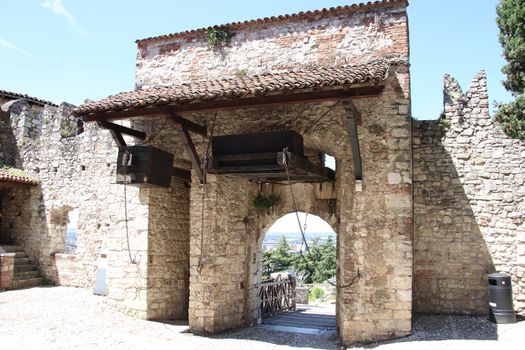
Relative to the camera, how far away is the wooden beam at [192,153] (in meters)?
7.78

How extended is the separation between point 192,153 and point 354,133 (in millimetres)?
2806

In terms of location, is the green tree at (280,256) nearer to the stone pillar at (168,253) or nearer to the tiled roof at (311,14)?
the stone pillar at (168,253)

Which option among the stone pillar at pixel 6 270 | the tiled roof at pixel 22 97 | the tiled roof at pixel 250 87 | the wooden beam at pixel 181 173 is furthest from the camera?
the tiled roof at pixel 22 97

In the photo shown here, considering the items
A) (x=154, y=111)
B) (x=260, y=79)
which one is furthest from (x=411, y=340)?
(x=154, y=111)

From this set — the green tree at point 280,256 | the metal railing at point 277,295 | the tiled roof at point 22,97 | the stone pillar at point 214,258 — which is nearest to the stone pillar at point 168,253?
the stone pillar at point 214,258

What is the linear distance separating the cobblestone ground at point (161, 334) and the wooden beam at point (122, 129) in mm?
3621

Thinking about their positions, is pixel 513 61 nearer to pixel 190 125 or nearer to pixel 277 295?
pixel 190 125

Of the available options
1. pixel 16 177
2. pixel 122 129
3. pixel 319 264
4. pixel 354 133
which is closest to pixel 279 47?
pixel 354 133

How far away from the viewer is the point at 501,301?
25.5 feet

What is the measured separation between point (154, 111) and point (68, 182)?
7246 mm

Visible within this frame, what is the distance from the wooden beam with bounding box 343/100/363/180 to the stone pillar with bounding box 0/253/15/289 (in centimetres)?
1006

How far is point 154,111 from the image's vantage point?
7.75 metres

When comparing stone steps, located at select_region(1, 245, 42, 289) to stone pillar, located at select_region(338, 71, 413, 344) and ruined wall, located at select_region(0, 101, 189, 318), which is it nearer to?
ruined wall, located at select_region(0, 101, 189, 318)

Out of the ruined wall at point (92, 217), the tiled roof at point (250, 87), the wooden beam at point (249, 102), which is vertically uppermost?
the tiled roof at point (250, 87)
